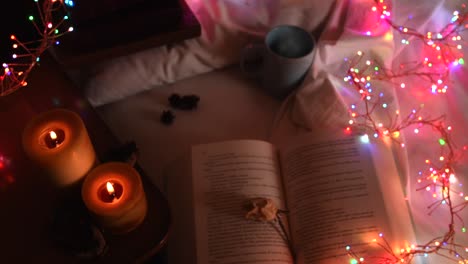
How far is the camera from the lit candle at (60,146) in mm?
545

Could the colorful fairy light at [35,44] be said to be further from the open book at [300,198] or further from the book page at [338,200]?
the book page at [338,200]

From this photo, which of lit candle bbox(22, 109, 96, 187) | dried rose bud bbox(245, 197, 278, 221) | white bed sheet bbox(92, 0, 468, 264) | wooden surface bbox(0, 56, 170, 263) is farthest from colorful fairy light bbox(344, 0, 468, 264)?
lit candle bbox(22, 109, 96, 187)

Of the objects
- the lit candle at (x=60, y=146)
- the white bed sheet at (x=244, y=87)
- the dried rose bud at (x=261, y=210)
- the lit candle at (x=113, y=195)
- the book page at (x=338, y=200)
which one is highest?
the lit candle at (x=60, y=146)

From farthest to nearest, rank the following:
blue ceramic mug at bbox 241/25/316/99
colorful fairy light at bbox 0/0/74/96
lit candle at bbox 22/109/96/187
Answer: blue ceramic mug at bbox 241/25/316/99 → colorful fairy light at bbox 0/0/74/96 → lit candle at bbox 22/109/96/187

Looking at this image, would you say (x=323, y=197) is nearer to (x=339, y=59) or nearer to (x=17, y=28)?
(x=339, y=59)

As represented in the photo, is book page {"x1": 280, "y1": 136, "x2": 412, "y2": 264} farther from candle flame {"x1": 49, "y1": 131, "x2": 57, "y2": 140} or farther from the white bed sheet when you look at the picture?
candle flame {"x1": 49, "y1": 131, "x2": 57, "y2": 140}

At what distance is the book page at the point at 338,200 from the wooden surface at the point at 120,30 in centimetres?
30

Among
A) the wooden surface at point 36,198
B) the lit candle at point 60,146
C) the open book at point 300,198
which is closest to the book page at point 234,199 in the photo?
the open book at point 300,198

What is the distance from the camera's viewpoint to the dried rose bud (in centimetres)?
72

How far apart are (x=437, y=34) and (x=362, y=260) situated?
19.4 inches

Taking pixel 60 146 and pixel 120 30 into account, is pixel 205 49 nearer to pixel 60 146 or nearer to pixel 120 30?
pixel 120 30

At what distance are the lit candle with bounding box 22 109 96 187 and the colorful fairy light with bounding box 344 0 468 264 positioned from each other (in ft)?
1.36

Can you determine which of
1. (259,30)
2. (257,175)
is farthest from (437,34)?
(257,175)

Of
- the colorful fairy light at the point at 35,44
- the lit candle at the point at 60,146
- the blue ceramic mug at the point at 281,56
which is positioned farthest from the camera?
the blue ceramic mug at the point at 281,56
